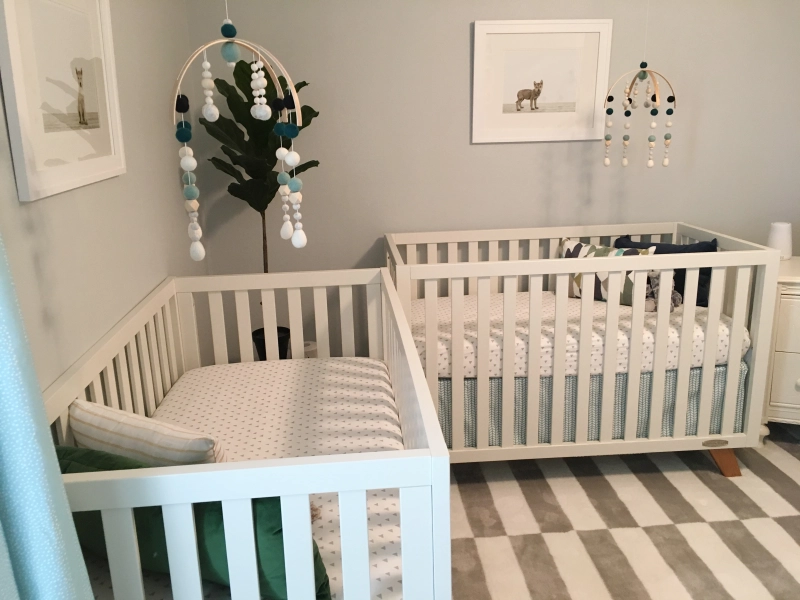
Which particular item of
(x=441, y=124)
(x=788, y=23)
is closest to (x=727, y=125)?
A: (x=788, y=23)

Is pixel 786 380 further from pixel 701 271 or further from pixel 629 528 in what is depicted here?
pixel 629 528

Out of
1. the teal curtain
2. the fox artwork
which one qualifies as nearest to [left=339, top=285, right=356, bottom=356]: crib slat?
the fox artwork

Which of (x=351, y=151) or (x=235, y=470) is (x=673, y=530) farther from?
(x=351, y=151)

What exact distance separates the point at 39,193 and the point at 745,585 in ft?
6.60

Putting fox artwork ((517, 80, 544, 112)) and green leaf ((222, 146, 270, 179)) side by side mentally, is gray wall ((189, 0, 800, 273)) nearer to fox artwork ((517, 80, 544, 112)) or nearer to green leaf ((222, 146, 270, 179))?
fox artwork ((517, 80, 544, 112))

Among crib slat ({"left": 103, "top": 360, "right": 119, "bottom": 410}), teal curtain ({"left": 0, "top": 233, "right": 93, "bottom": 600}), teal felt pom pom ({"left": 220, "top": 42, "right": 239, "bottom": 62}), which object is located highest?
teal felt pom pom ({"left": 220, "top": 42, "right": 239, "bottom": 62})

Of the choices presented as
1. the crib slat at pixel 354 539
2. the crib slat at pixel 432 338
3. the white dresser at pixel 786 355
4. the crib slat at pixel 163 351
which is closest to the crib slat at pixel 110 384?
the crib slat at pixel 163 351

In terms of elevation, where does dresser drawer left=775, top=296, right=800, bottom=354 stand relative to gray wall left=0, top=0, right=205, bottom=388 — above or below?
below

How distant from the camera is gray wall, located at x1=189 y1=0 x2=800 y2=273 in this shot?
113 inches

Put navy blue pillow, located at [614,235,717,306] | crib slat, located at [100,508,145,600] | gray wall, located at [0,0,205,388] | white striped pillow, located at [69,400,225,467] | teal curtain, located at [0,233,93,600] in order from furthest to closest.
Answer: navy blue pillow, located at [614,235,717,306], gray wall, located at [0,0,205,388], white striped pillow, located at [69,400,225,467], crib slat, located at [100,508,145,600], teal curtain, located at [0,233,93,600]

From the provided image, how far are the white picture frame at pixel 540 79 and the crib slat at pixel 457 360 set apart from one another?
3.36ft

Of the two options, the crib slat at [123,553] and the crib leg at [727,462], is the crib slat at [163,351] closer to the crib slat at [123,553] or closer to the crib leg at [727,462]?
the crib slat at [123,553]

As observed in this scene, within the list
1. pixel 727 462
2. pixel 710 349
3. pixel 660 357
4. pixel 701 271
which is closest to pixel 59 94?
pixel 660 357

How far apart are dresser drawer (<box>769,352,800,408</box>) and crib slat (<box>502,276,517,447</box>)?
1.06 metres
